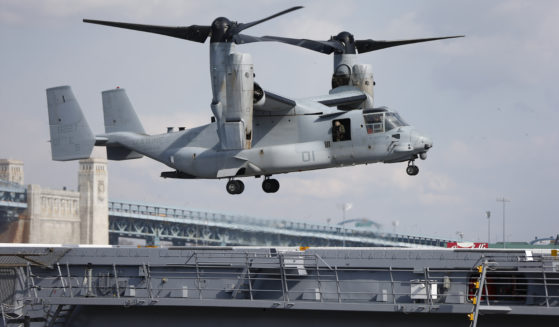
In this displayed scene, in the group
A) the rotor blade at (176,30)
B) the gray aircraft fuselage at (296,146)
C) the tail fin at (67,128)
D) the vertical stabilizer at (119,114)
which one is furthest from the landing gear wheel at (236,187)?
the tail fin at (67,128)

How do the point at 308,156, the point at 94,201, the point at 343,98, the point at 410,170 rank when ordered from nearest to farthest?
1. the point at 410,170
2. the point at 308,156
3. the point at 343,98
4. the point at 94,201

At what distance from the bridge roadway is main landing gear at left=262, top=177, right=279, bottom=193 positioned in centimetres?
5718

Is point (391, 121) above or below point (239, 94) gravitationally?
below

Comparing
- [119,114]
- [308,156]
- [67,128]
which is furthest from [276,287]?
[119,114]

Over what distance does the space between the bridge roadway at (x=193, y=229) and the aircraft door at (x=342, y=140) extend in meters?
60.3

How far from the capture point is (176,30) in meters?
41.7

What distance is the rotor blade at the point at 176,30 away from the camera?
135 feet

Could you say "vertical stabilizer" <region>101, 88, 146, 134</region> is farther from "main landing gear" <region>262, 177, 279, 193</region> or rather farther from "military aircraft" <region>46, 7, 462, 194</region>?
"main landing gear" <region>262, 177, 279, 193</region>

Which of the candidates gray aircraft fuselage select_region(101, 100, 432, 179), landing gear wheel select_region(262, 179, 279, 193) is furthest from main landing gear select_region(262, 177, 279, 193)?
gray aircraft fuselage select_region(101, 100, 432, 179)

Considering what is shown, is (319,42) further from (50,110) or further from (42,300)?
(42,300)

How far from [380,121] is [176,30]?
31.2 ft

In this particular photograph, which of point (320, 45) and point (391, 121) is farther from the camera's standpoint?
point (320, 45)

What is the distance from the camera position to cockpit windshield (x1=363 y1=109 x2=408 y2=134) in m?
40.0

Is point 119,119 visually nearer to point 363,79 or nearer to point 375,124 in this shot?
point 363,79
